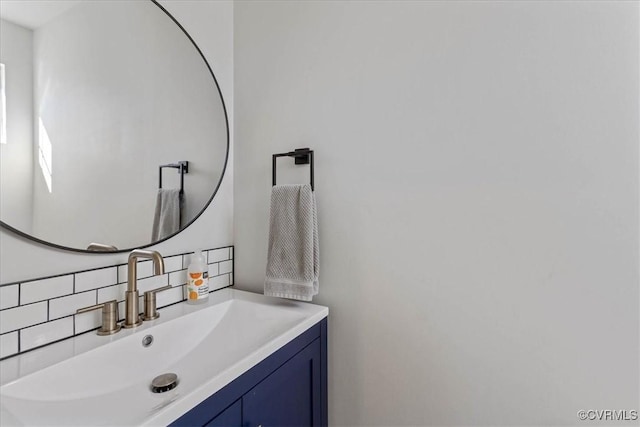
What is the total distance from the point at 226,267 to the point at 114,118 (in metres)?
0.69

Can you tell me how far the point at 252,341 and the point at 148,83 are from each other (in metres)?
0.92

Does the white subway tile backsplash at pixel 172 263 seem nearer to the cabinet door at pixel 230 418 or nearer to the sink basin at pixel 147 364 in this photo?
the sink basin at pixel 147 364

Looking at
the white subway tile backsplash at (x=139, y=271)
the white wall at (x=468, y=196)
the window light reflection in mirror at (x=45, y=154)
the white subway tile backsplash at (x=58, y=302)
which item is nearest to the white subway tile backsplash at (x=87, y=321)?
the white subway tile backsplash at (x=58, y=302)

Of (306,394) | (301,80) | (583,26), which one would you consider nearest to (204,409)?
(306,394)

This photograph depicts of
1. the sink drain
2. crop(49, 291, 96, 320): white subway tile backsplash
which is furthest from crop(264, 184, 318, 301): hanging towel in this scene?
crop(49, 291, 96, 320): white subway tile backsplash

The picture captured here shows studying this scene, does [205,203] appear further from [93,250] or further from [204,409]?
[204,409]

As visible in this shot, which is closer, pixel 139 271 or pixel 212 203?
pixel 139 271

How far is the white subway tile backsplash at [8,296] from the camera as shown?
2.31 ft

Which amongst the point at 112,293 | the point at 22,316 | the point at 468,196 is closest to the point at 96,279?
the point at 112,293

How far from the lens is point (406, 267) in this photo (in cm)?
101

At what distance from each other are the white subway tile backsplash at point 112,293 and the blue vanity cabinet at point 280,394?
0.48 metres

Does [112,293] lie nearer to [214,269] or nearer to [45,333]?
[45,333]

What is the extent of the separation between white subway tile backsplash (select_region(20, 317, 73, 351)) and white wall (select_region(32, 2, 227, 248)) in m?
0.21

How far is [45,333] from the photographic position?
77cm
